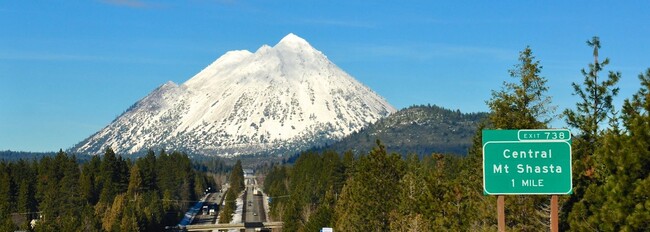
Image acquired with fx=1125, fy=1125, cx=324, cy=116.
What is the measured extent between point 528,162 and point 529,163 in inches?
1.7

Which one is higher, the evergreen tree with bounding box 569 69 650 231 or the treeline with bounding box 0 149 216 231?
the treeline with bounding box 0 149 216 231

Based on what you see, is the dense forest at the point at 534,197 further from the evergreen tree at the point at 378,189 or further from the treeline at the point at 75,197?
the treeline at the point at 75,197

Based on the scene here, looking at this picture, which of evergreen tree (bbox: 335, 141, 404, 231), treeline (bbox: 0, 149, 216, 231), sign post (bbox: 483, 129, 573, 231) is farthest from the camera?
treeline (bbox: 0, 149, 216, 231)

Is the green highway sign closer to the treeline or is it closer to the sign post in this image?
the sign post

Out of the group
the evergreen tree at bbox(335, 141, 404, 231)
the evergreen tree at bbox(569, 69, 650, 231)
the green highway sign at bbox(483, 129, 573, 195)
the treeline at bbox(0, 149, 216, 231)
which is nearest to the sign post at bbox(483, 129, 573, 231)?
the green highway sign at bbox(483, 129, 573, 195)

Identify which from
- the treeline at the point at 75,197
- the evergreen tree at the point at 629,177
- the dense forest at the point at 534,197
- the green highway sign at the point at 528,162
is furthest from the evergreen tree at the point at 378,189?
the treeline at the point at 75,197

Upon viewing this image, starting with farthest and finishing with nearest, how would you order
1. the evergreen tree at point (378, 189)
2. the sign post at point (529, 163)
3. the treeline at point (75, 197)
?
1. the treeline at point (75, 197)
2. the evergreen tree at point (378, 189)
3. the sign post at point (529, 163)

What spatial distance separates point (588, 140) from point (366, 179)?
4481 centimetres

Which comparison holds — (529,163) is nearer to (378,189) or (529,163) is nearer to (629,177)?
(629,177)

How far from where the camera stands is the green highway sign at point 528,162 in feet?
114

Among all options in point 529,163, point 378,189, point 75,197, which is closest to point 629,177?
point 529,163

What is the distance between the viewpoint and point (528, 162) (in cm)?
3503

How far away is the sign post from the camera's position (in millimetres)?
34781

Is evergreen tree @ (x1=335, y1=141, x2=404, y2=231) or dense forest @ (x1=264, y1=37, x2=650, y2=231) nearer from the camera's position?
dense forest @ (x1=264, y1=37, x2=650, y2=231)
